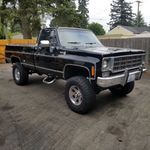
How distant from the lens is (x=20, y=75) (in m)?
7.57

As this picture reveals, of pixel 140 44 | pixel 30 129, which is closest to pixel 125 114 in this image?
pixel 30 129

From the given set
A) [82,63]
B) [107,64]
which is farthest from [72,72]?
[107,64]

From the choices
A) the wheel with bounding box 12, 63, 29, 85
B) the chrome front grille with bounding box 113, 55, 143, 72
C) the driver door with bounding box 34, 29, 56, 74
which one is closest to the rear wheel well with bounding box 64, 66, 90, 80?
the driver door with bounding box 34, 29, 56, 74

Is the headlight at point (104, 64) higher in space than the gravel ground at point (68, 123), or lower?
higher

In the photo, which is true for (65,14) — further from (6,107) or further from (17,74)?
(6,107)

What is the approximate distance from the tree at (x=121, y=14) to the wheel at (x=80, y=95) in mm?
58111

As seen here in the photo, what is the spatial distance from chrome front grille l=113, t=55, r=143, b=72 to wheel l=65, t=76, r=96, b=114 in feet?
2.40

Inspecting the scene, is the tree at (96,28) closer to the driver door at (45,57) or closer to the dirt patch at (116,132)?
the driver door at (45,57)

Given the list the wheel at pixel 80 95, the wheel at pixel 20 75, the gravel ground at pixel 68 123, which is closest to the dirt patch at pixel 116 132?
the gravel ground at pixel 68 123

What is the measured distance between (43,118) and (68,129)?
79cm

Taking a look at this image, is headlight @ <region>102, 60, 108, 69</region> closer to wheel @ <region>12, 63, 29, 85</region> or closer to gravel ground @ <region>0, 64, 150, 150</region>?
gravel ground @ <region>0, 64, 150, 150</region>

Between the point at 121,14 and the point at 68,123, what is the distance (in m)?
60.3

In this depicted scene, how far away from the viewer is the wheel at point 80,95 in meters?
4.88

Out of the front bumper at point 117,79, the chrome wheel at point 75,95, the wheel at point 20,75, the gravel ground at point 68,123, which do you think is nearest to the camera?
the gravel ground at point 68,123
